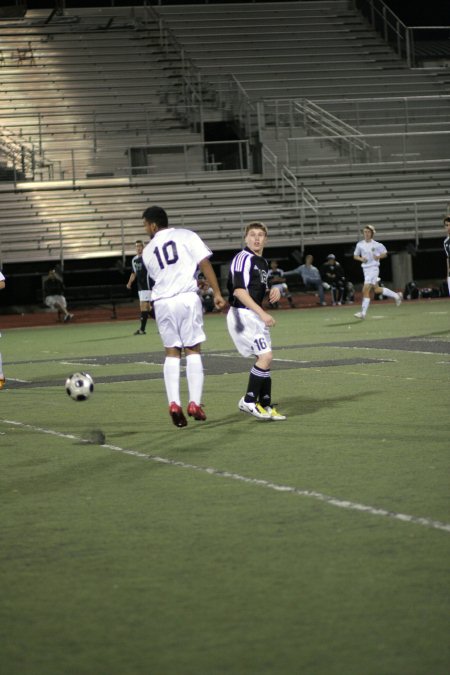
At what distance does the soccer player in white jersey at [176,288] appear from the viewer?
10.8 meters

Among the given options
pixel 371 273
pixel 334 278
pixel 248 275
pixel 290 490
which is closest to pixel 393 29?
pixel 334 278

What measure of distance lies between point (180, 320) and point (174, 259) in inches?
21.7

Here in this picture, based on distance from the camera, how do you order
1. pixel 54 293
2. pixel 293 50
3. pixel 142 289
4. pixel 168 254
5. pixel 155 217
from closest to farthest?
1. pixel 168 254
2. pixel 155 217
3. pixel 142 289
4. pixel 54 293
5. pixel 293 50

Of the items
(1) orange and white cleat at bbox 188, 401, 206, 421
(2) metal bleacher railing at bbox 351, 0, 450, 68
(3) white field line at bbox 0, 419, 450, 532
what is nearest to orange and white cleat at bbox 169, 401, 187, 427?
(1) orange and white cleat at bbox 188, 401, 206, 421

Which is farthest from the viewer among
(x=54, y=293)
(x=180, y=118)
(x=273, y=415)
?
(x=180, y=118)

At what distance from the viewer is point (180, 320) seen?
1081 cm

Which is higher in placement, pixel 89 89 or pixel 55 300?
pixel 89 89

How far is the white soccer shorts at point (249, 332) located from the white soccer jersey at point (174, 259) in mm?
650

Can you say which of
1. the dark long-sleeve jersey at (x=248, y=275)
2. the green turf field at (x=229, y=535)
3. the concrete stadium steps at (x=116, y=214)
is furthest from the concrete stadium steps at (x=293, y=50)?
the dark long-sleeve jersey at (x=248, y=275)

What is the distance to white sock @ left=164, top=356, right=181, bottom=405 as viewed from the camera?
10695 millimetres

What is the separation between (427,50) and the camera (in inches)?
1928

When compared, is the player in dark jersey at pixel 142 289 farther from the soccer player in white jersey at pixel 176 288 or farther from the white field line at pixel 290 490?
the white field line at pixel 290 490

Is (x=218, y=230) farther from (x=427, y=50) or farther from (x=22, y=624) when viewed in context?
(x=22, y=624)

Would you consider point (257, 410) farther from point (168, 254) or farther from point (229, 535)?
point (229, 535)
